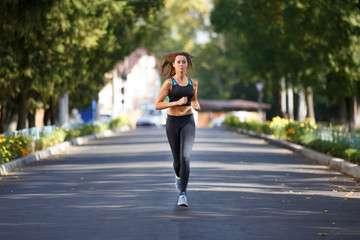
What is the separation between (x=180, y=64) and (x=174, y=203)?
2013mm

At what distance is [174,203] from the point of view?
36.9ft

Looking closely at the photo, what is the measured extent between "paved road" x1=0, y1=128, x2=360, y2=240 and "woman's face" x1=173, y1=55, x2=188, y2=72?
192cm

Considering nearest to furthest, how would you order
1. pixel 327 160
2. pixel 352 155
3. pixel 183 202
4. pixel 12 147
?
pixel 183 202
pixel 352 155
pixel 327 160
pixel 12 147

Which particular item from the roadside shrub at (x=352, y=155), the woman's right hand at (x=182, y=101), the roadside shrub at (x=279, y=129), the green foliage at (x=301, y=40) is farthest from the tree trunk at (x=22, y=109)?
the woman's right hand at (x=182, y=101)

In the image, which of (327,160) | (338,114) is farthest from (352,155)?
(338,114)

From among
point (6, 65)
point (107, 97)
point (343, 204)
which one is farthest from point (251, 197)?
point (107, 97)

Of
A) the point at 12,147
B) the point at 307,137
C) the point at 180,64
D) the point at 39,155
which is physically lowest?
the point at 39,155

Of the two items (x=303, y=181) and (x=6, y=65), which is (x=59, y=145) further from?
(x=303, y=181)

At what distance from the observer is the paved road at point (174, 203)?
872 cm

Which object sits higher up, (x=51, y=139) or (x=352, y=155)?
(x=51, y=139)

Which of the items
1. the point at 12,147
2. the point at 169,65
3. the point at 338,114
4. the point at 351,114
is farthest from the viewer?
the point at 338,114

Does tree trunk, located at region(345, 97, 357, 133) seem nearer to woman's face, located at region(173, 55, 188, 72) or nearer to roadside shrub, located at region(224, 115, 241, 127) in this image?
roadside shrub, located at region(224, 115, 241, 127)

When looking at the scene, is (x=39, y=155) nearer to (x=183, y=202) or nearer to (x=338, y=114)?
(x=183, y=202)

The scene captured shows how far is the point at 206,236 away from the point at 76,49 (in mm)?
16731
